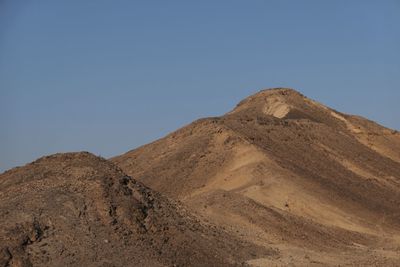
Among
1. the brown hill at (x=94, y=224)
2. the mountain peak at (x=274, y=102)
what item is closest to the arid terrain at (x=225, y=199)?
the brown hill at (x=94, y=224)

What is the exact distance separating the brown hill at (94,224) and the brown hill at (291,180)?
2.14m

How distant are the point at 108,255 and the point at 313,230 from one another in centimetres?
1232

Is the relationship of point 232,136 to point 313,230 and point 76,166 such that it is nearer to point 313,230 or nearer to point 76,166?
point 313,230

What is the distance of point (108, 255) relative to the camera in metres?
19.6

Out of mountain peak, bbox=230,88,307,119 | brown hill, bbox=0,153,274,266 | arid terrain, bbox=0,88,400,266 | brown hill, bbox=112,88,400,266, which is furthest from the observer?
mountain peak, bbox=230,88,307,119

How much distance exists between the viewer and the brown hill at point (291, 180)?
2806 cm

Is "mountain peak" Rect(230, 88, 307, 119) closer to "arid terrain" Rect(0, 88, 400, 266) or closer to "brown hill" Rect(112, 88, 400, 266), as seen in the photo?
"arid terrain" Rect(0, 88, 400, 266)

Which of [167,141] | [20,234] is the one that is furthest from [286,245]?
[167,141]

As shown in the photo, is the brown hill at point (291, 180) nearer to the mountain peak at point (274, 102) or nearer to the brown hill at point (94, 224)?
the mountain peak at point (274, 102)

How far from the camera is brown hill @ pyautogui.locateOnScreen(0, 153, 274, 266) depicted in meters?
19.3

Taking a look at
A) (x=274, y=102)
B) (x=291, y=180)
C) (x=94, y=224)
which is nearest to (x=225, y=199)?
(x=291, y=180)

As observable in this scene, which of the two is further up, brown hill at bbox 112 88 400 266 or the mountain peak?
the mountain peak

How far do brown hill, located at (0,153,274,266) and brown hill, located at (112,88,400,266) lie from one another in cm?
214

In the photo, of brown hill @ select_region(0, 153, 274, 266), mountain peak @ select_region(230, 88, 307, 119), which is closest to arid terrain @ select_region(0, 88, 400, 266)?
brown hill @ select_region(0, 153, 274, 266)
